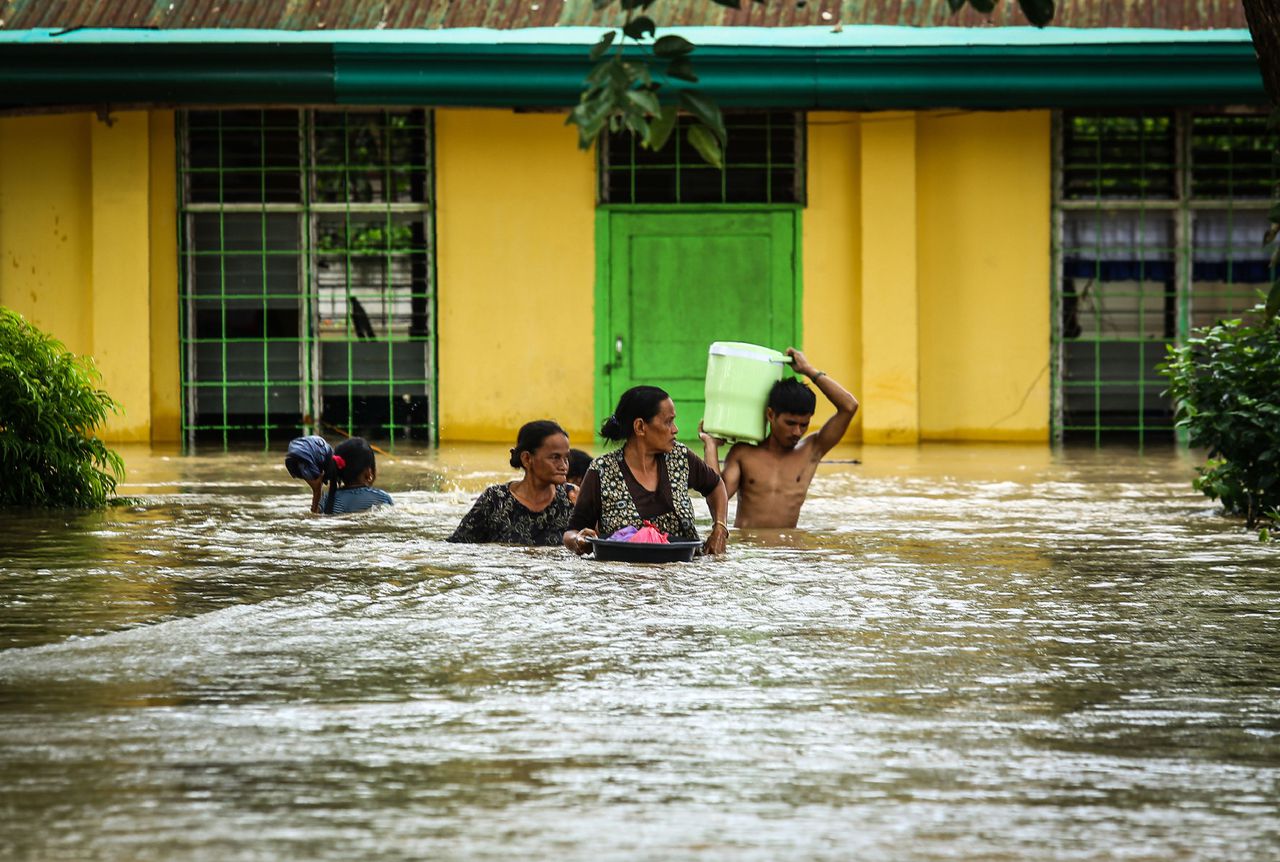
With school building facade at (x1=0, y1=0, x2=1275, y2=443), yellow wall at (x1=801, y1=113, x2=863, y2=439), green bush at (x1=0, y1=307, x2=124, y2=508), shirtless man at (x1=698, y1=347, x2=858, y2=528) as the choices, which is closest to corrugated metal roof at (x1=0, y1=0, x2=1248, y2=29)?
school building facade at (x1=0, y1=0, x2=1275, y2=443)

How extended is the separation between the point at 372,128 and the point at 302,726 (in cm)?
1331

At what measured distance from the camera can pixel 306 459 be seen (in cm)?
1098

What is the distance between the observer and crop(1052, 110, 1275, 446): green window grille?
17.8 metres

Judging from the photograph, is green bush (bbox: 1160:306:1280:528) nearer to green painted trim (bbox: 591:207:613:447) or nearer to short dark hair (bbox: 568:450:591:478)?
short dark hair (bbox: 568:450:591:478)

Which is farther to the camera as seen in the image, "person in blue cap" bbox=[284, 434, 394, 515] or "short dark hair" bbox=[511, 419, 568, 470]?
"person in blue cap" bbox=[284, 434, 394, 515]

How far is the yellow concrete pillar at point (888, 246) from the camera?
57.4 feet

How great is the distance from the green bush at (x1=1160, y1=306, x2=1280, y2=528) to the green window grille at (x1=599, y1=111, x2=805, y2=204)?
698 cm

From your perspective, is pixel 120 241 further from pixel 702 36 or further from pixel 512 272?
pixel 702 36

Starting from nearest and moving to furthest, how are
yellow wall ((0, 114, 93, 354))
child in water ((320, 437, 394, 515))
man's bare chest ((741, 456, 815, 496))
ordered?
man's bare chest ((741, 456, 815, 496))
child in water ((320, 437, 394, 515))
yellow wall ((0, 114, 93, 354))

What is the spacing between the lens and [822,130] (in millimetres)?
17734

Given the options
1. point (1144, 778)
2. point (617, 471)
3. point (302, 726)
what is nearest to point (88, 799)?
point (302, 726)

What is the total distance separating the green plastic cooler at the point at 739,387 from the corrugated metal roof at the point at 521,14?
8185 millimetres

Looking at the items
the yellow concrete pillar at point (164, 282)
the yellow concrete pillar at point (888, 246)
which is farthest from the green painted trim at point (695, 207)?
the yellow concrete pillar at point (164, 282)

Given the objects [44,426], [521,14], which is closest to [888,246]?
[521,14]
